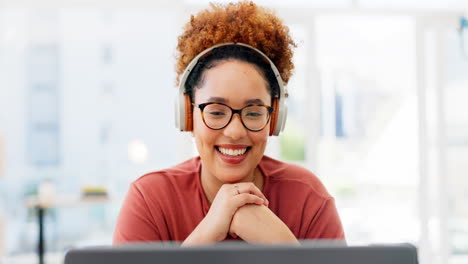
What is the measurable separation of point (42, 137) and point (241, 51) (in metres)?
3.66

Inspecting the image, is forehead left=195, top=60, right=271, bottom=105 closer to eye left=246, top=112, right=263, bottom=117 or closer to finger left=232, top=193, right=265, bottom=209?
eye left=246, top=112, right=263, bottom=117

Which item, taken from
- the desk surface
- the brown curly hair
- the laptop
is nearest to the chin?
the brown curly hair

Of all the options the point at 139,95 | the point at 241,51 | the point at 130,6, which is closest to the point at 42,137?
the point at 139,95

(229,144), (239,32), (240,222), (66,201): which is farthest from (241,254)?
(66,201)

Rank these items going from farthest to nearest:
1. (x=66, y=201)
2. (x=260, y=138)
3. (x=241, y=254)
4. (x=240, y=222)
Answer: (x=66, y=201) → (x=260, y=138) → (x=240, y=222) → (x=241, y=254)

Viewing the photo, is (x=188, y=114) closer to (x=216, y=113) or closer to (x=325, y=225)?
(x=216, y=113)

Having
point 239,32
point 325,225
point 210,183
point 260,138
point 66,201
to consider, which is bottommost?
point 66,201

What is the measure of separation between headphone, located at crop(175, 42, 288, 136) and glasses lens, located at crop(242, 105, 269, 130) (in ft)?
0.15

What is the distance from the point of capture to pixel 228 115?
3.66 ft

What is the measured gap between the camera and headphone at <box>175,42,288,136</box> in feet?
3.79

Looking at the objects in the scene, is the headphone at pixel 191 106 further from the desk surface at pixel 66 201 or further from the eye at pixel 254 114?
the desk surface at pixel 66 201

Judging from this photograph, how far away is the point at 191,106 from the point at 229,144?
0.44ft

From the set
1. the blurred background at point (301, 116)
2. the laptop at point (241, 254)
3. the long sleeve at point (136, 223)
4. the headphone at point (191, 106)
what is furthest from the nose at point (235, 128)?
the blurred background at point (301, 116)

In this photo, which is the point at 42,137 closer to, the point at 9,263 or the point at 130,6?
the point at 9,263
